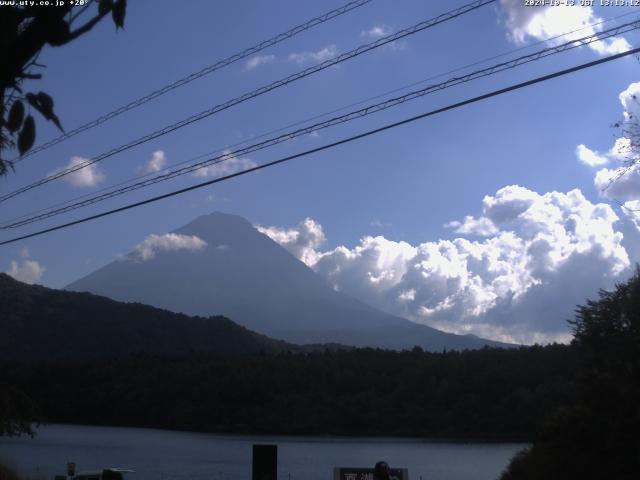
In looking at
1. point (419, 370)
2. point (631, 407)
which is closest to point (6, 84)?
point (631, 407)

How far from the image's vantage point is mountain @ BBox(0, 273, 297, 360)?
99500mm

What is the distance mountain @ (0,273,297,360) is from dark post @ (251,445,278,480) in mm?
77756

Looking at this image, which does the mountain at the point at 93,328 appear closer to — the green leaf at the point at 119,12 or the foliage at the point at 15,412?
the foliage at the point at 15,412

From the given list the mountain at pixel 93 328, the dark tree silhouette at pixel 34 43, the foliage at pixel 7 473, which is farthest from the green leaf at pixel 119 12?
the mountain at pixel 93 328

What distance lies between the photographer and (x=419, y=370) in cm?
8281

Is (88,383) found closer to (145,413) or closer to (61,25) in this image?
(145,413)

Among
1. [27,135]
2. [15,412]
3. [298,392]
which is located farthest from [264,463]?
[298,392]

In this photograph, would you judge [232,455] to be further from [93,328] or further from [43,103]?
[43,103]

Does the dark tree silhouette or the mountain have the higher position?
the mountain

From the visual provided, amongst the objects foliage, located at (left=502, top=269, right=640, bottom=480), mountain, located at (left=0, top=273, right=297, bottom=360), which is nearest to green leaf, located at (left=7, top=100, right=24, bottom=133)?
foliage, located at (left=502, top=269, right=640, bottom=480)

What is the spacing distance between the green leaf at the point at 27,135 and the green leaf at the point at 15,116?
0.03 meters

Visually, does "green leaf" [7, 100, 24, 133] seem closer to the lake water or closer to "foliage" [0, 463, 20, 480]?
"foliage" [0, 463, 20, 480]

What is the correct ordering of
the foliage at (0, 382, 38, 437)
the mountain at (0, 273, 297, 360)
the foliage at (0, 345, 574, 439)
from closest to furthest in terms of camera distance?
the foliage at (0, 382, 38, 437)
the foliage at (0, 345, 574, 439)
the mountain at (0, 273, 297, 360)

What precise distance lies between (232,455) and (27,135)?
5866 centimetres
